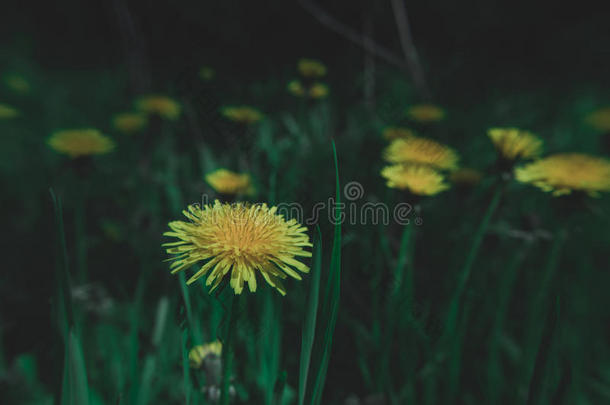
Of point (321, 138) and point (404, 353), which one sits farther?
point (321, 138)

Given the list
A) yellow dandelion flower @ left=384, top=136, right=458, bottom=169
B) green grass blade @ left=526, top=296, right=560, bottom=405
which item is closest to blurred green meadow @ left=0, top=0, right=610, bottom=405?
green grass blade @ left=526, top=296, right=560, bottom=405

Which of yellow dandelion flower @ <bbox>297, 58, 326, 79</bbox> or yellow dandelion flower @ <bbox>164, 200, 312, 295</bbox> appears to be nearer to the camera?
yellow dandelion flower @ <bbox>164, 200, 312, 295</bbox>

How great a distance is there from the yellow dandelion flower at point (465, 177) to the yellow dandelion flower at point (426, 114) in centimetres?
47

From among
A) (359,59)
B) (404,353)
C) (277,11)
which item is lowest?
(404,353)

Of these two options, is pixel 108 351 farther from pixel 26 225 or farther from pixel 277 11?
pixel 277 11

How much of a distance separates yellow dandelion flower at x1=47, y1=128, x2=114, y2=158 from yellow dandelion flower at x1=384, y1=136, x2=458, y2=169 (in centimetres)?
81

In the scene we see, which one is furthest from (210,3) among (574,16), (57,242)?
(574,16)

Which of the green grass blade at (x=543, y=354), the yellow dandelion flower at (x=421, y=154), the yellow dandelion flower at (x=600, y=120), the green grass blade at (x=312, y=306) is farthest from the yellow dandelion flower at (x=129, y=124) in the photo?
the yellow dandelion flower at (x=600, y=120)

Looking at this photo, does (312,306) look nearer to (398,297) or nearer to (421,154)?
(398,297)

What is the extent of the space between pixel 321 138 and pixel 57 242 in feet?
4.27

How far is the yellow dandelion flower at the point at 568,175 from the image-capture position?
28.1 inches

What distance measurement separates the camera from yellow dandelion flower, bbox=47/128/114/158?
3.30ft

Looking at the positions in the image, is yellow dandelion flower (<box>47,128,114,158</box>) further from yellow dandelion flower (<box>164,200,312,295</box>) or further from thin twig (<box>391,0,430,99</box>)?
thin twig (<box>391,0,430,99</box>)

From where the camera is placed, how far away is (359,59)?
87.7 inches
